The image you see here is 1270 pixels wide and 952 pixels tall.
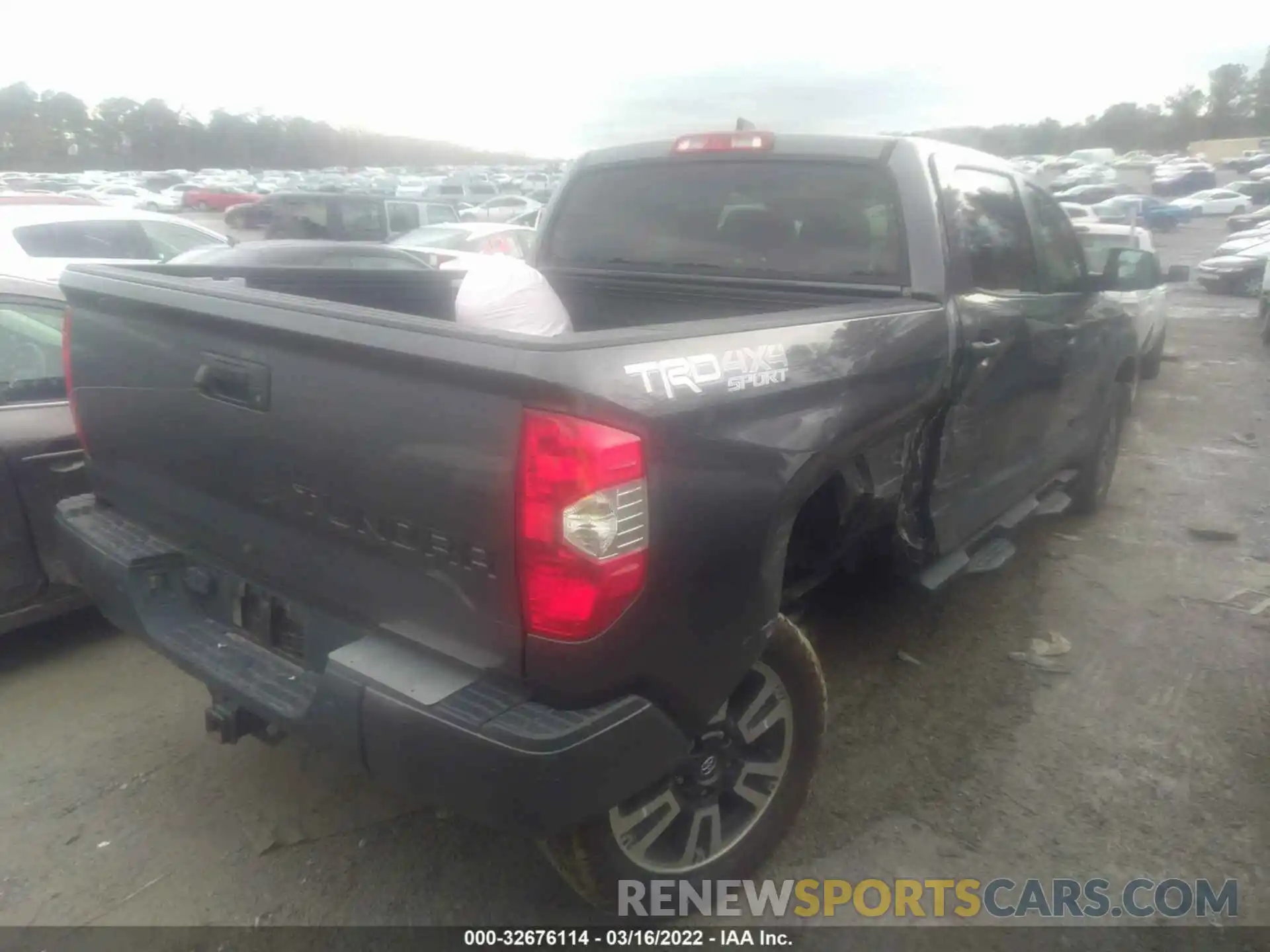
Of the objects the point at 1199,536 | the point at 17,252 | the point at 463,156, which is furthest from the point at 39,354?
the point at 463,156

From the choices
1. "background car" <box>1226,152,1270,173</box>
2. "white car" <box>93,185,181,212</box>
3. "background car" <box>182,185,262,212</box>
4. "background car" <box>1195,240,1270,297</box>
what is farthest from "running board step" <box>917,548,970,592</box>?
"background car" <box>1226,152,1270,173</box>

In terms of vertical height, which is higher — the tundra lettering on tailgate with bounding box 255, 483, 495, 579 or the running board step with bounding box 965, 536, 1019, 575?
the tundra lettering on tailgate with bounding box 255, 483, 495, 579

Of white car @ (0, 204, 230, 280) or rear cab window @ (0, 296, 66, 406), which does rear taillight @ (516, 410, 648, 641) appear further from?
white car @ (0, 204, 230, 280)

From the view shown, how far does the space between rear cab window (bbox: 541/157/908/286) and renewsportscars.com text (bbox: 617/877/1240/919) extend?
192 centimetres

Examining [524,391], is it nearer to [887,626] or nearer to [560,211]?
[560,211]

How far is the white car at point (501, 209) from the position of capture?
95.8 feet

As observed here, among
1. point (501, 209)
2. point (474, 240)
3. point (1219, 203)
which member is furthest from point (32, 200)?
point (1219, 203)

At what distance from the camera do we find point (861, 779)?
3252mm

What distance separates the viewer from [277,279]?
11.5ft

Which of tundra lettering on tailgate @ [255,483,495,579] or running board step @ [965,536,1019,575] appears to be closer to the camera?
tundra lettering on tailgate @ [255,483,495,579]

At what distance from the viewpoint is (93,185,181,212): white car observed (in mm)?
33531

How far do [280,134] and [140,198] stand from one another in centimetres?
4834

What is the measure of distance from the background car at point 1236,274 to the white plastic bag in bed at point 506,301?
725 inches

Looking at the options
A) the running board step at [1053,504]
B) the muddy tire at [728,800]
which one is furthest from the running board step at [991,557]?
the muddy tire at [728,800]
